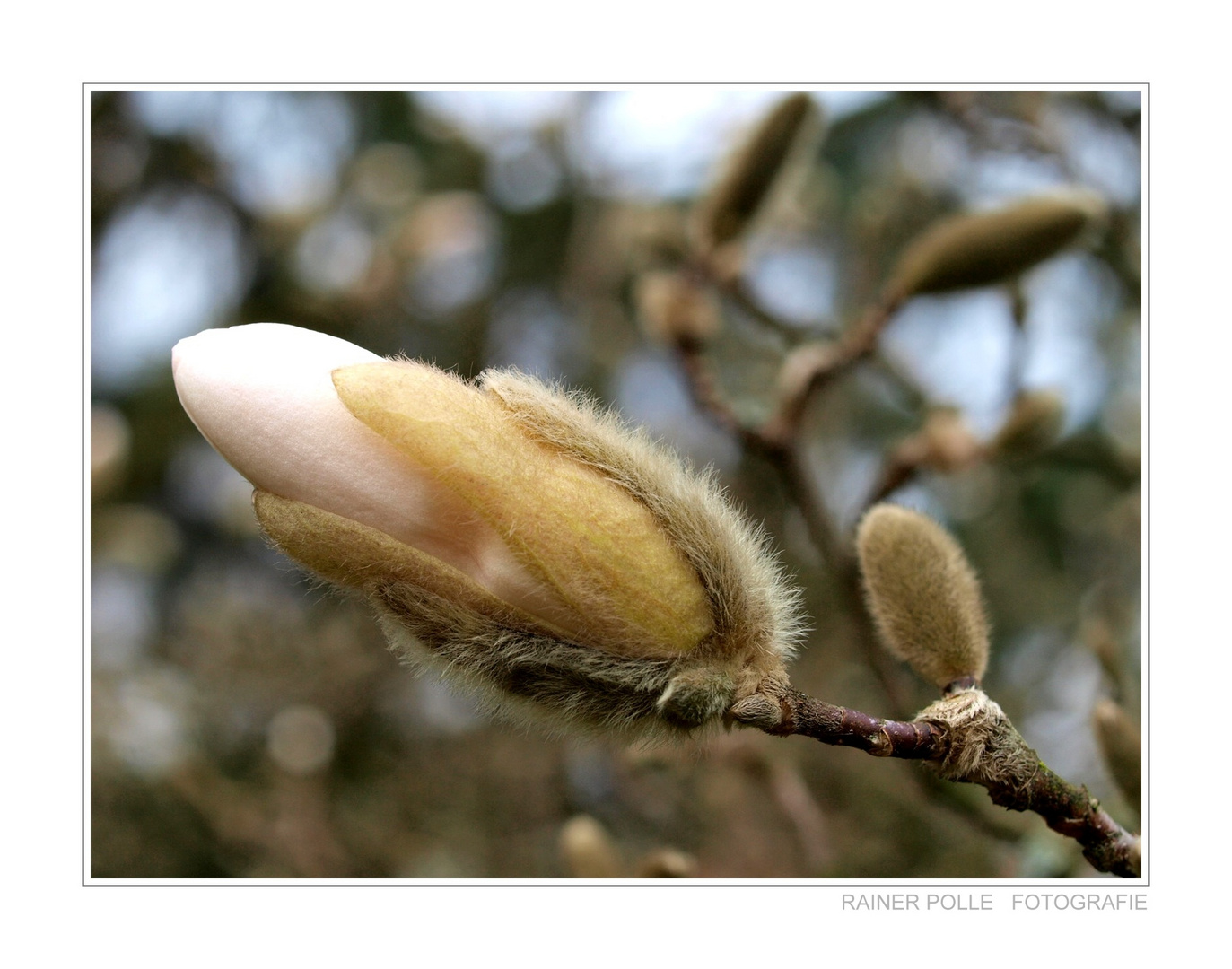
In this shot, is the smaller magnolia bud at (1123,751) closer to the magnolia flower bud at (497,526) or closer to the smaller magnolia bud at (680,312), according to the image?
the magnolia flower bud at (497,526)

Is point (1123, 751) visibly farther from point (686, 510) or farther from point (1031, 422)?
point (1031, 422)

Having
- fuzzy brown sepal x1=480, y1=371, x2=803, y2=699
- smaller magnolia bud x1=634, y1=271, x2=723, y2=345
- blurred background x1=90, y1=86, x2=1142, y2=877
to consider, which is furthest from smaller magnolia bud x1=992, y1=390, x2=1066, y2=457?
fuzzy brown sepal x1=480, y1=371, x2=803, y2=699

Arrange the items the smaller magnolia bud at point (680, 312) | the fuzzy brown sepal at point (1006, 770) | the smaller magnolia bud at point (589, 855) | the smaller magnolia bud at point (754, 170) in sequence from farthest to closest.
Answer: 1. the smaller magnolia bud at point (680, 312)
2. the smaller magnolia bud at point (754, 170)
3. the smaller magnolia bud at point (589, 855)
4. the fuzzy brown sepal at point (1006, 770)

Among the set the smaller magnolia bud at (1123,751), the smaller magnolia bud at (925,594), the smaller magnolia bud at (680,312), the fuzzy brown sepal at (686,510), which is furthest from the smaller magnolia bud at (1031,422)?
the fuzzy brown sepal at (686,510)

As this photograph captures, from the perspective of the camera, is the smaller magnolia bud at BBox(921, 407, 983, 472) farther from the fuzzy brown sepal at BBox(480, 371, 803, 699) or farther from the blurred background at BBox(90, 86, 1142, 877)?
the fuzzy brown sepal at BBox(480, 371, 803, 699)

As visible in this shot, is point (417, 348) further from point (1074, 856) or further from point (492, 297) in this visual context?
point (1074, 856)

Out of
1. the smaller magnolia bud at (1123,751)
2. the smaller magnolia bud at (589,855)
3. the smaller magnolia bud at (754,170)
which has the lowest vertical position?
the smaller magnolia bud at (589,855)
